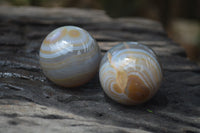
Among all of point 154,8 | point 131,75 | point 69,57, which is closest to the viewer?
point 131,75

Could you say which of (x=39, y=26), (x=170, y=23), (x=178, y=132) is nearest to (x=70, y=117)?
(x=178, y=132)

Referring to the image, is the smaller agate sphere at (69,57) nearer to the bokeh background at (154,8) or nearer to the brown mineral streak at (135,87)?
the brown mineral streak at (135,87)

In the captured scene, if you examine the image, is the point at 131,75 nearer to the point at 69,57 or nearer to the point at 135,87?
the point at 135,87

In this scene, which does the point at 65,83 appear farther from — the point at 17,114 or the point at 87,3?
the point at 87,3

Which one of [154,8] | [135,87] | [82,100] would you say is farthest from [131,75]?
[154,8]

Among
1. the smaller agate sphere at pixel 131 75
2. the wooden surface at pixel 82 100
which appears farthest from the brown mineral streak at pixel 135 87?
the wooden surface at pixel 82 100

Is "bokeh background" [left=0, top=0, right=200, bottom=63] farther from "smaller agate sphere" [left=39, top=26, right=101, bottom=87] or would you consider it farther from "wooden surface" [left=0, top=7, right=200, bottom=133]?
"smaller agate sphere" [left=39, top=26, right=101, bottom=87]

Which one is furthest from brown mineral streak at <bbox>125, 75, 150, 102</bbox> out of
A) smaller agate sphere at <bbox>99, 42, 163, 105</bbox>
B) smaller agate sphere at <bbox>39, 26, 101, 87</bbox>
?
smaller agate sphere at <bbox>39, 26, 101, 87</bbox>

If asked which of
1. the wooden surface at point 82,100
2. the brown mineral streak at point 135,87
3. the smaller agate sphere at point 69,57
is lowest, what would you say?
the wooden surface at point 82,100
